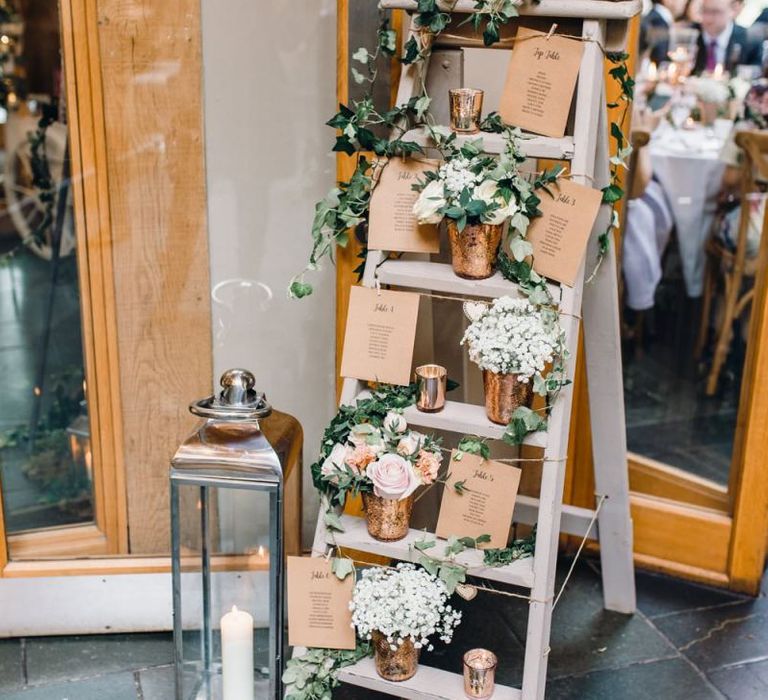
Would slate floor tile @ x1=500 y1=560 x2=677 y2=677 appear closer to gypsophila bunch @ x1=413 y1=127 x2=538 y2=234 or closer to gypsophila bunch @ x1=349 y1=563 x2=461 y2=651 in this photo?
gypsophila bunch @ x1=349 y1=563 x2=461 y2=651

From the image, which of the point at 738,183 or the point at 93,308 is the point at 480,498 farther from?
the point at 738,183

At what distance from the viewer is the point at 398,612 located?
1.89m

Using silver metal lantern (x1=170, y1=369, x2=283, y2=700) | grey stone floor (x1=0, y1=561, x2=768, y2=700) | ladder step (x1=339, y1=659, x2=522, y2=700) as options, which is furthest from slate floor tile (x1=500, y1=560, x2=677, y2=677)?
silver metal lantern (x1=170, y1=369, x2=283, y2=700)

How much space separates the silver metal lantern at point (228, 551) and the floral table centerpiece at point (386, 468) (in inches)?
6.0

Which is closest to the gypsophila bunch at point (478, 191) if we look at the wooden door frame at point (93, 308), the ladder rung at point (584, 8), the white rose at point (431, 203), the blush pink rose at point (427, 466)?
the white rose at point (431, 203)

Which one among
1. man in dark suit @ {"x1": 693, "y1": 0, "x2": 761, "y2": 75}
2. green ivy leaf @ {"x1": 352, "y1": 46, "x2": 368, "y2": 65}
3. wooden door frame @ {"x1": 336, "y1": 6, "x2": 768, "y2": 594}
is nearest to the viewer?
green ivy leaf @ {"x1": 352, "y1": 46, "x2": 368, "y2": 65}

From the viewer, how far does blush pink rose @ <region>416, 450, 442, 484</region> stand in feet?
6.31

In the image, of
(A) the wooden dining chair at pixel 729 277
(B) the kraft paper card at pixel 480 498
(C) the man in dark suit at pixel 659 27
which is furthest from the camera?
(C) the man in dark suit at pixel 659 27

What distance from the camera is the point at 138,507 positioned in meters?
2.64

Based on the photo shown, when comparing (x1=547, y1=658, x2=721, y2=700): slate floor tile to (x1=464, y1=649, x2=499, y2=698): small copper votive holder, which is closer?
(x1=464, y1=649, x2=499, y2=698): small copper votive holder

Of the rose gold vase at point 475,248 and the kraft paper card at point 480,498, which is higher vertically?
the rose gold vase at point 475,248

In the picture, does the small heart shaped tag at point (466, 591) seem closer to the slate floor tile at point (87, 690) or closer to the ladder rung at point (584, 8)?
the slate floor tile at point (87, 690)

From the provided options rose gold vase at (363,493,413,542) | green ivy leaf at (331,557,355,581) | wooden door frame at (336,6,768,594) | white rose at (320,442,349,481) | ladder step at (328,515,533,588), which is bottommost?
wooden door frame at (336,6,768,594)

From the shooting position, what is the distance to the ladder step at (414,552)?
1913 mm
